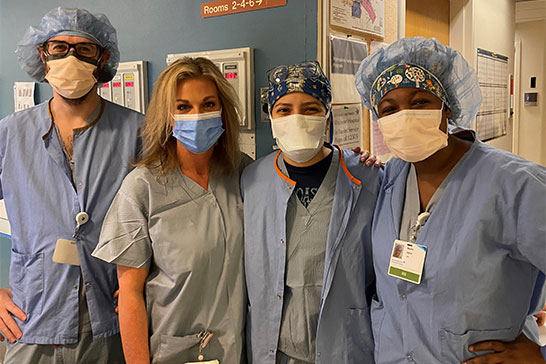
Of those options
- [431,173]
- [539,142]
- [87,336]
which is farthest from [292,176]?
[539,142]

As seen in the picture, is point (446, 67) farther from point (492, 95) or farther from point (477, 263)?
point (492, 95)

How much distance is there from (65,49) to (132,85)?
0.78 metres

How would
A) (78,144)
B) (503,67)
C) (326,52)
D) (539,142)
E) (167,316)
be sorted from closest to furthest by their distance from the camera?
(167,316)
(78,144)
(326,52)
(503,67)
(539,142)

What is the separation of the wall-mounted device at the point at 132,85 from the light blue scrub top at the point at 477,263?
1690 millimetres

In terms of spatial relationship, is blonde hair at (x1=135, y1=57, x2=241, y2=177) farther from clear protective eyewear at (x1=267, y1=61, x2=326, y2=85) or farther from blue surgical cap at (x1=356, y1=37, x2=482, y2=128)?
blue surgical cap at (x1=356, y1=37, x2=482, y2=128)

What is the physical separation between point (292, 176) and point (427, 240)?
48 cm

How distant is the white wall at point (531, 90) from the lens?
590 cm

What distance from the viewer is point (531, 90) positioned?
6.03 meters

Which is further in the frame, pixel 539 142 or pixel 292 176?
pixel 539 142

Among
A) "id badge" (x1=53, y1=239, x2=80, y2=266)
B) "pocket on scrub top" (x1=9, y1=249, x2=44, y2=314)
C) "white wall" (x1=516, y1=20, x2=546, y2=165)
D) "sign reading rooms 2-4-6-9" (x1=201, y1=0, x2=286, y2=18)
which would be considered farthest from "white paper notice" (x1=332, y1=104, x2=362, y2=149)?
"white wall" (x1=516, y1=20, x2=546, y2=165)

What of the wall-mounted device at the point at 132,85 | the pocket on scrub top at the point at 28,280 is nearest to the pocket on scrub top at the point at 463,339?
the pocket on scrub top at the point at 28,280

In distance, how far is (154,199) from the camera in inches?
61.0

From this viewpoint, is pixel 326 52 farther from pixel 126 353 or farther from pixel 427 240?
pixel 126 353

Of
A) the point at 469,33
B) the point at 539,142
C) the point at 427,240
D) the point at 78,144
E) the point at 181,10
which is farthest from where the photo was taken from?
the point at 539,142
